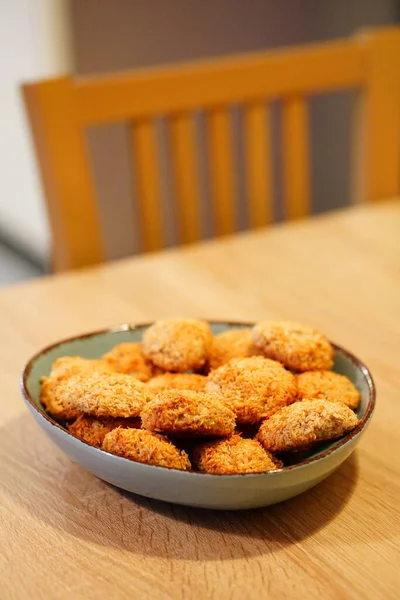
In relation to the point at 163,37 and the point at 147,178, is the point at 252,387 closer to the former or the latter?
the point at 147,178

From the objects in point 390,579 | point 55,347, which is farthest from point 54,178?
point 390,579

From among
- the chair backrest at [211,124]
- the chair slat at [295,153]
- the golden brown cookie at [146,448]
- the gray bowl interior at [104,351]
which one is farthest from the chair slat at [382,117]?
the golden brown cookie at [146,448]

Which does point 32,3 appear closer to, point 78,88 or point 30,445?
point 78,88

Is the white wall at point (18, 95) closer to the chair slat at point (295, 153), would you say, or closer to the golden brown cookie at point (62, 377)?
the chair slat at point (295, 153)

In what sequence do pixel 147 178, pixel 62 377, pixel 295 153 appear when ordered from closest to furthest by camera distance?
pixel 62 377 < pixel 147 178 < pixel 295 153

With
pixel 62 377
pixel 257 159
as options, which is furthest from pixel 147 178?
pixel 62 377

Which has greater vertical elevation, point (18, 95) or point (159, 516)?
point (159, 516)

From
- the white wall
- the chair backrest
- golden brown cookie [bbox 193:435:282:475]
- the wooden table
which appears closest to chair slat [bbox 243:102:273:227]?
the chair backrest
